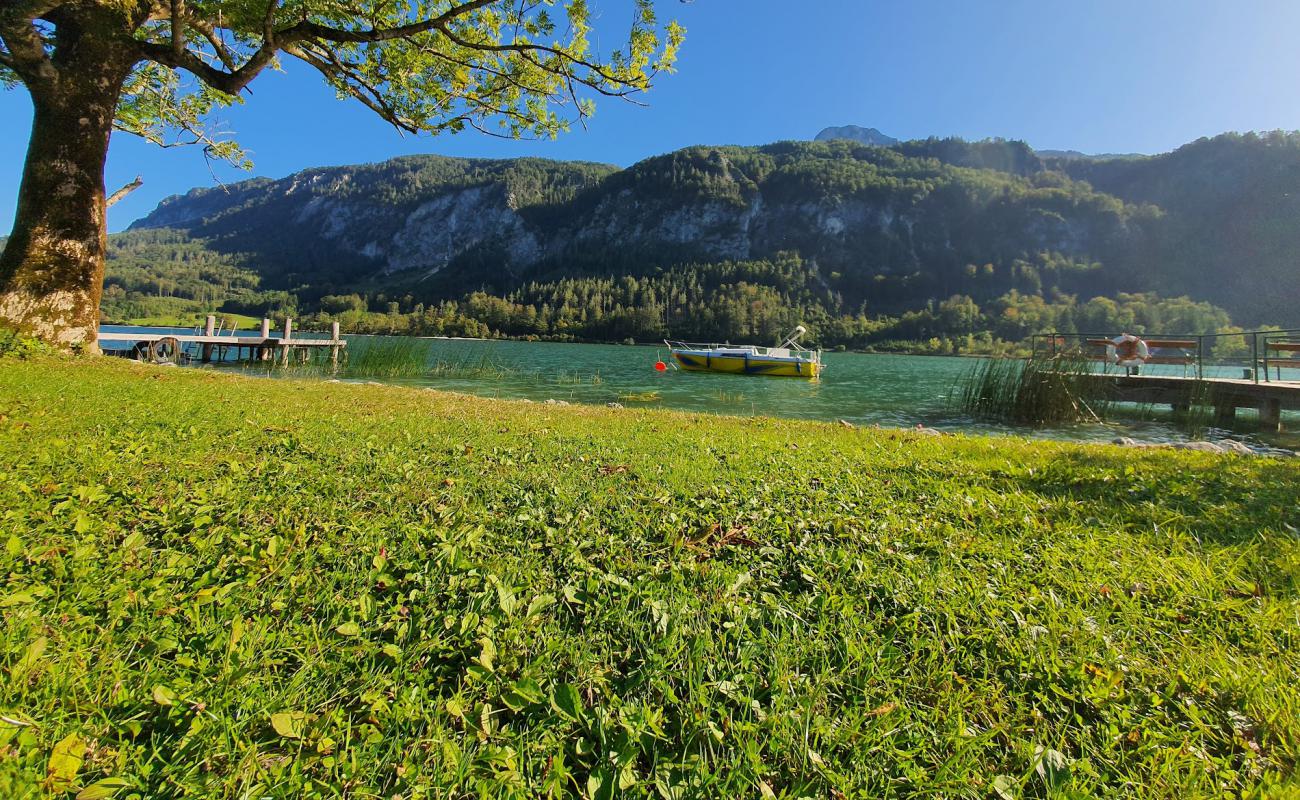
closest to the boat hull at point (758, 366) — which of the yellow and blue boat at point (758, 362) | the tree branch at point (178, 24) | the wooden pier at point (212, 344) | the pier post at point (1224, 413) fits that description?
the yellow and blue boat at point (758, 362)

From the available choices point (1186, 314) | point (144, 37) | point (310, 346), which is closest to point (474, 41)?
point (144, 37)

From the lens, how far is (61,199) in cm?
930

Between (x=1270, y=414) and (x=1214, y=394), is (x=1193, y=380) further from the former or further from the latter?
(x=1270, y=414)

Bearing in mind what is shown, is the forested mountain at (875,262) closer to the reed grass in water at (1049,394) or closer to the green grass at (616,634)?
the reed grass in water at (1049,394)

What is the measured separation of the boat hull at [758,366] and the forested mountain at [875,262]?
235 feet

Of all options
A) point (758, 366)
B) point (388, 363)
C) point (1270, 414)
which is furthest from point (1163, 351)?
point (388, 363)

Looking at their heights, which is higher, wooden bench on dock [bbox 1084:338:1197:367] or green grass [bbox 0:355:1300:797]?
wooden bench on dock [bbox 1084:338:1197:367]

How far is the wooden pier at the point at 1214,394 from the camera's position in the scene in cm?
1492

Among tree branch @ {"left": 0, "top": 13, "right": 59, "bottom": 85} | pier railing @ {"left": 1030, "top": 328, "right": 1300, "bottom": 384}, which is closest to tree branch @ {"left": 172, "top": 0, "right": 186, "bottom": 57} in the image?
tree branch @ {"left": 0, "top": 13, "right": 59, "bottom": 85}

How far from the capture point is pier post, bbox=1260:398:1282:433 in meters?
15.1

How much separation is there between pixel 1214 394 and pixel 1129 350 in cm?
291

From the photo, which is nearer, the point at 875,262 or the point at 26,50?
the point at 26,50

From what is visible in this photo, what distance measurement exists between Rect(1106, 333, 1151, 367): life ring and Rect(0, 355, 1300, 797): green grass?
744 inches

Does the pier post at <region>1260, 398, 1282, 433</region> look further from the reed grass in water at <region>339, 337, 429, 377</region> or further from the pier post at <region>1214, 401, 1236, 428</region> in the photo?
the reed grass in water at <region>339, 337, 429, 377</region>
